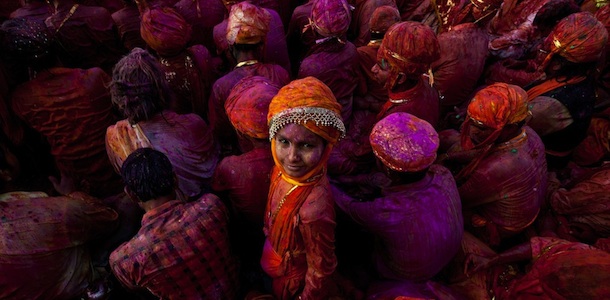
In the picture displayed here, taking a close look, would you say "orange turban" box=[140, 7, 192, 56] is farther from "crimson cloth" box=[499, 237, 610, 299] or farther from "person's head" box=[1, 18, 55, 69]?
"crimson cloth" box=[499, 237, 610, 299]

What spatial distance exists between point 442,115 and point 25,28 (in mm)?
4786

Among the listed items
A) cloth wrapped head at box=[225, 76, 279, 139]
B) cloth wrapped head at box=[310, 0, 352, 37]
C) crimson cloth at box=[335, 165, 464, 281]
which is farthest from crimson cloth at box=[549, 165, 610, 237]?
cloth wrapped head at box=[225, 76, 279, 139]

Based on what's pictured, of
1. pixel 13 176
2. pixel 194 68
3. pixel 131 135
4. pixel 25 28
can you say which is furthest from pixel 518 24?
pixel 13 176

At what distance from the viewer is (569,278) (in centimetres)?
179

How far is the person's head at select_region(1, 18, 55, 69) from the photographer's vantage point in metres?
3.13

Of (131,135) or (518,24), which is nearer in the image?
(131,135)

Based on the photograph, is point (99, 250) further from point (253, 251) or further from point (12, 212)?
point (253, 251)

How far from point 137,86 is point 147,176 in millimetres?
895

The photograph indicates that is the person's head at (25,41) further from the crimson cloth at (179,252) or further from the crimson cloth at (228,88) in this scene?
the crimson cloth at (179,252)

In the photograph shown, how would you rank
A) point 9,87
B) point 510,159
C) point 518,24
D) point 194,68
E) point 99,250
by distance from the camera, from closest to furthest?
1. point 510,159
2. point 99,250
3. point 9,87
4. point 194,68
5. point 518,24

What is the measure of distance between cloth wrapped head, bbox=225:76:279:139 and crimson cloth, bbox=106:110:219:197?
1.62 feet

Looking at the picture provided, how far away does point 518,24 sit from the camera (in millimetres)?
5906

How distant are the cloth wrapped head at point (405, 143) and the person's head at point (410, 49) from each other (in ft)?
3.06

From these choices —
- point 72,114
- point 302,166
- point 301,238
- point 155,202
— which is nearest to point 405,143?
point 302,166
